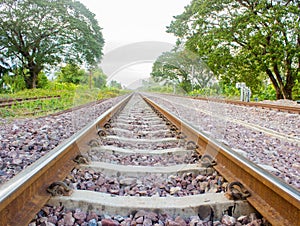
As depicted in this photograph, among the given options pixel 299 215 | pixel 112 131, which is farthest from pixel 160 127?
pixel 299 215

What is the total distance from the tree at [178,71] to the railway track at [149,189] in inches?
807

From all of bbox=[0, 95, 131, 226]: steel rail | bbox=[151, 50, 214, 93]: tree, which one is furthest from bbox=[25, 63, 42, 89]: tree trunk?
bbox=[0, 95, 131, 226]: steel rail

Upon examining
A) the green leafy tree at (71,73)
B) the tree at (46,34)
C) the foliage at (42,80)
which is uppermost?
the tree at (46,34)

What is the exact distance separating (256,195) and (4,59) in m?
20.6

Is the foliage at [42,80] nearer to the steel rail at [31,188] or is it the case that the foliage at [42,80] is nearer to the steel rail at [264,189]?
the steel rail at [31,188]

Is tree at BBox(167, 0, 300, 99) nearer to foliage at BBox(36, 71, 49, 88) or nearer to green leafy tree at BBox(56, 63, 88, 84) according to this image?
green leafy tree at BBox(56, 63, 88, 84)

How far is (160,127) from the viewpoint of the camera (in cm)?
424

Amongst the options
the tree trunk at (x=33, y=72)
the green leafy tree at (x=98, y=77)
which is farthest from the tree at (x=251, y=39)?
the tree trunk at (x=33, y=72)

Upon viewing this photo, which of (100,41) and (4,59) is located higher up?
(100,41)

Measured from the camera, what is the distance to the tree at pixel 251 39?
13203 millimetres

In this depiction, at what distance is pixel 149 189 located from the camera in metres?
1.79

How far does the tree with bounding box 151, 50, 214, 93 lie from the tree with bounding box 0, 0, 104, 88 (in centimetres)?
845

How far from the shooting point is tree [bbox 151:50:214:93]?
2478cm

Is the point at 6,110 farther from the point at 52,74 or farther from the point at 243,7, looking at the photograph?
the point at 52,74
